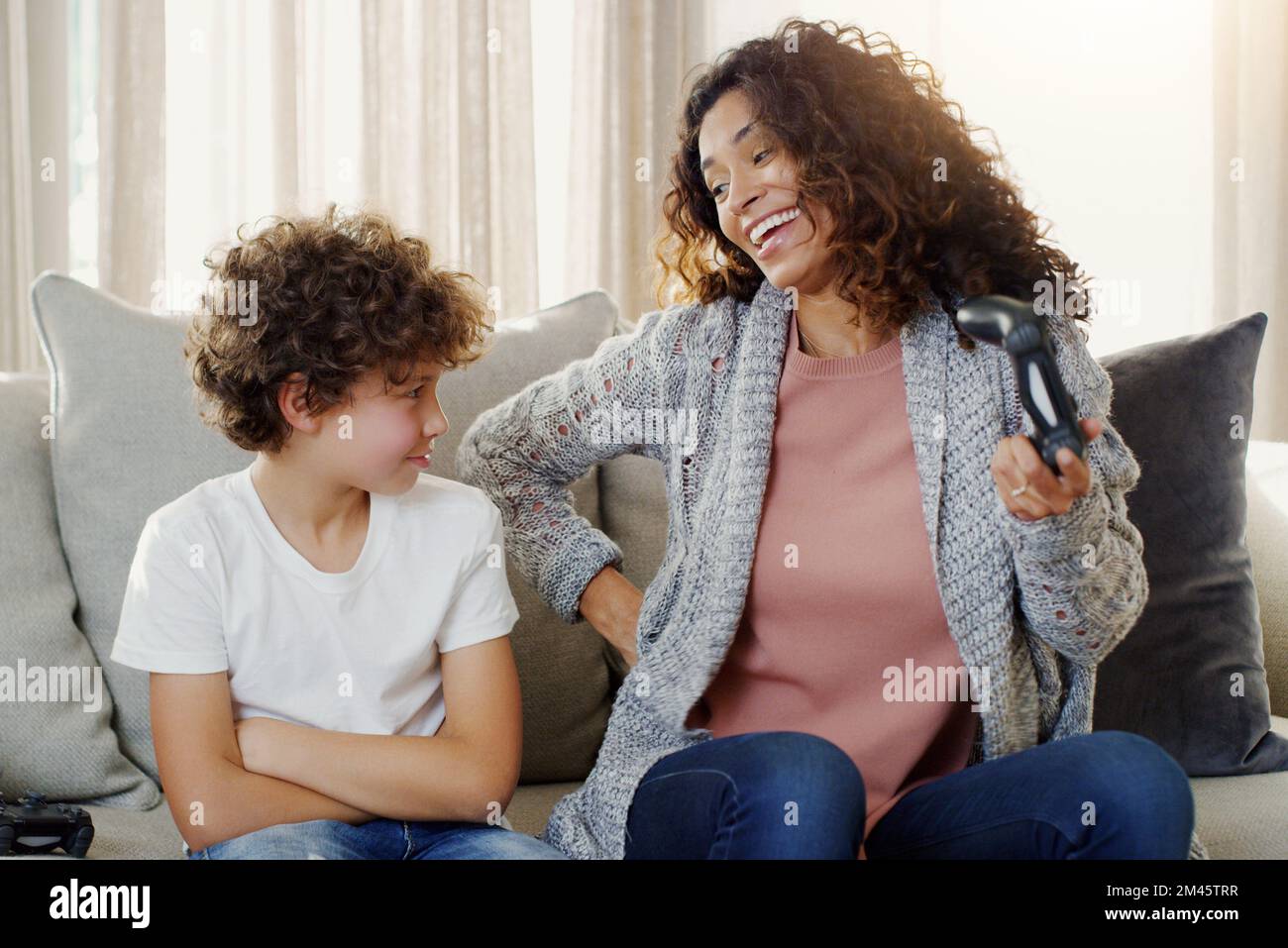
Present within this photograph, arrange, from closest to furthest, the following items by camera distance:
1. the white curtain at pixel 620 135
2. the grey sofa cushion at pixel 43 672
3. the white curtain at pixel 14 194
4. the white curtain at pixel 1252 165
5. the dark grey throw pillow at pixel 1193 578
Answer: the grey sofa cushion at pixel 43 672, the dark grey throw pillow at pixel 1193 578, the white curtain at pixel 14 194, the white curtain at pixel 620 135, the white curtain at pixel 1252 165

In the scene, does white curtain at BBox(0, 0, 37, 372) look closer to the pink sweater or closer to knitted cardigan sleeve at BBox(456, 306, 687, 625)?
knitted cardigan sleeve at BBox(456, 306, 687, 625)

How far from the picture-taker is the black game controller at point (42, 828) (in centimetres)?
107

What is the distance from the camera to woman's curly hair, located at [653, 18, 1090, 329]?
123 centimetres

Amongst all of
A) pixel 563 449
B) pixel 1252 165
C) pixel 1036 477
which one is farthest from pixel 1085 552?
pixel 1252 165

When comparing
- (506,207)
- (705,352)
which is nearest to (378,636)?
(705,352)

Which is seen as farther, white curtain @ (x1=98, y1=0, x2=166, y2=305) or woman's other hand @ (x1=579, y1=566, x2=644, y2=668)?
white curtain @ (x1=98, y1=0, x2=166, y2=305)

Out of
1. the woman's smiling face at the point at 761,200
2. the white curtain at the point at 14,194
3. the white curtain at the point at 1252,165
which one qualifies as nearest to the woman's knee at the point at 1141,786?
the woman's smiling face at the point at 761,200

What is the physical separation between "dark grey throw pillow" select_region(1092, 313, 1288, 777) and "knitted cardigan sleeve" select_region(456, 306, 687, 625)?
0.61 metres

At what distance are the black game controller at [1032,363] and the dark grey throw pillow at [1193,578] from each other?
25.0 inches

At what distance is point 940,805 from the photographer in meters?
1.06

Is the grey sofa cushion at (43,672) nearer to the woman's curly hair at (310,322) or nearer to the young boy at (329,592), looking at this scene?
the young boy at (329,592)

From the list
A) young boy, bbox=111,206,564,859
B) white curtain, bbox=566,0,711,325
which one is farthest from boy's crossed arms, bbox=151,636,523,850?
white curtain, bbox=566,0,711,325

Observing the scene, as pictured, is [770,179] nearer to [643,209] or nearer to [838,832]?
[838,832]
